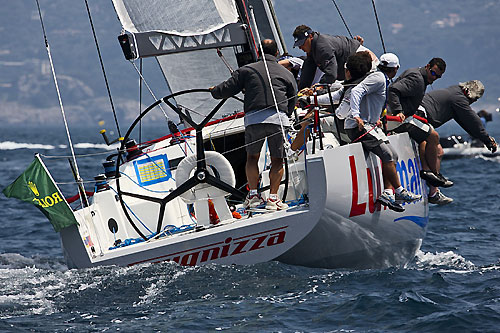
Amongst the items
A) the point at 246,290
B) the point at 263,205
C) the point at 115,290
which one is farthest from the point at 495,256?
the point at 115,290

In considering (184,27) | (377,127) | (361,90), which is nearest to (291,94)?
(361,90)

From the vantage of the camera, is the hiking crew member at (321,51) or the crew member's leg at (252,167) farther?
the hiking crew member at (321,51)

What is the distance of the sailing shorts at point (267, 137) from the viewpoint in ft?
20.0

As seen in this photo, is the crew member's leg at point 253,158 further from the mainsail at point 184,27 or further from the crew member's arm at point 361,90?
the mainsail at point 184,27

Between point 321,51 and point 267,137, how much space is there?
1409 mm

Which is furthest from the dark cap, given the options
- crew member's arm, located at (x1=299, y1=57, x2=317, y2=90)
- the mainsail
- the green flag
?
the green flag

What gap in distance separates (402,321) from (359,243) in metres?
1.14

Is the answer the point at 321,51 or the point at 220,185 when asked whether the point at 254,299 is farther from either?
the point at 321,51

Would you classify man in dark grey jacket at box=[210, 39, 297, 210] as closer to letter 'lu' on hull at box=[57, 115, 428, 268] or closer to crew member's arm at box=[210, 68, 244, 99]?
crew member's arm at box=[210, 68, 244, 99]

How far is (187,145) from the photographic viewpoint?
793cm

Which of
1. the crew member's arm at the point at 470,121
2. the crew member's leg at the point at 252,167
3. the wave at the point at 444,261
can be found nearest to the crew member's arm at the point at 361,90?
the crew member's leg at the point at 252,167

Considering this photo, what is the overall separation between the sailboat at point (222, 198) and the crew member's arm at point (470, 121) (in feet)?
1.85

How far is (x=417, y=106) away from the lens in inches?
268

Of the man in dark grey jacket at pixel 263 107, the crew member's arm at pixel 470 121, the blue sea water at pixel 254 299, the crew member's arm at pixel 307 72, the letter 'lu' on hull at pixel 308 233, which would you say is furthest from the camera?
the crew member's arm at pixel 307 72
